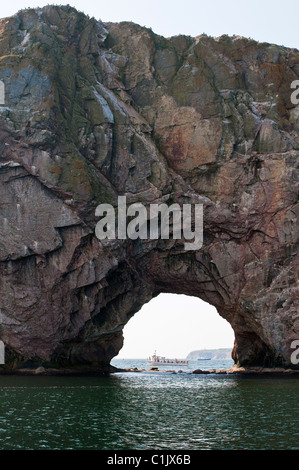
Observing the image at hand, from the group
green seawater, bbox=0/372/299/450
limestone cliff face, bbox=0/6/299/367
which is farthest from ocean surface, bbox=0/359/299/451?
limestone cliff face, bbox=0/6/299/367

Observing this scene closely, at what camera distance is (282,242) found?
59.8 m

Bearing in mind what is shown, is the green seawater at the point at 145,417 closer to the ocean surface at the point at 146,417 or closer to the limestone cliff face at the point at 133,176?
the ocean surface at the point at 146,417

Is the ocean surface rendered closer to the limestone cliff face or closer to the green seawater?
the green seawater

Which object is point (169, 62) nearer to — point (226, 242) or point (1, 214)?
point (226, 242)

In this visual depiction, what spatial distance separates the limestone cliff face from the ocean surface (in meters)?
11.5

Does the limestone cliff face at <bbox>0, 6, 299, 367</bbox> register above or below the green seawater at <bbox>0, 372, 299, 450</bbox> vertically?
above

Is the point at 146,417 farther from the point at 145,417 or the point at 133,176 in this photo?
the point at 133,176

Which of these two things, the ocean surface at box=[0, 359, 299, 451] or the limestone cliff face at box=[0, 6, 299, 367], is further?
the limestone cliff face at box=[0, 6, 299, 367]

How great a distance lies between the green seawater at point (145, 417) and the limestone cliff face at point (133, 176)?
11.5 meters

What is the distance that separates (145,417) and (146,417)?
69mm

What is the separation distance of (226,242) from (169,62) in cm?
2448

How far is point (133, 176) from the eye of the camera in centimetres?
6181

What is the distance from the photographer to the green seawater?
25312 mm

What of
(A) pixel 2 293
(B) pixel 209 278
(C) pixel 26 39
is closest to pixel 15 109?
(C) pixel 26 39
